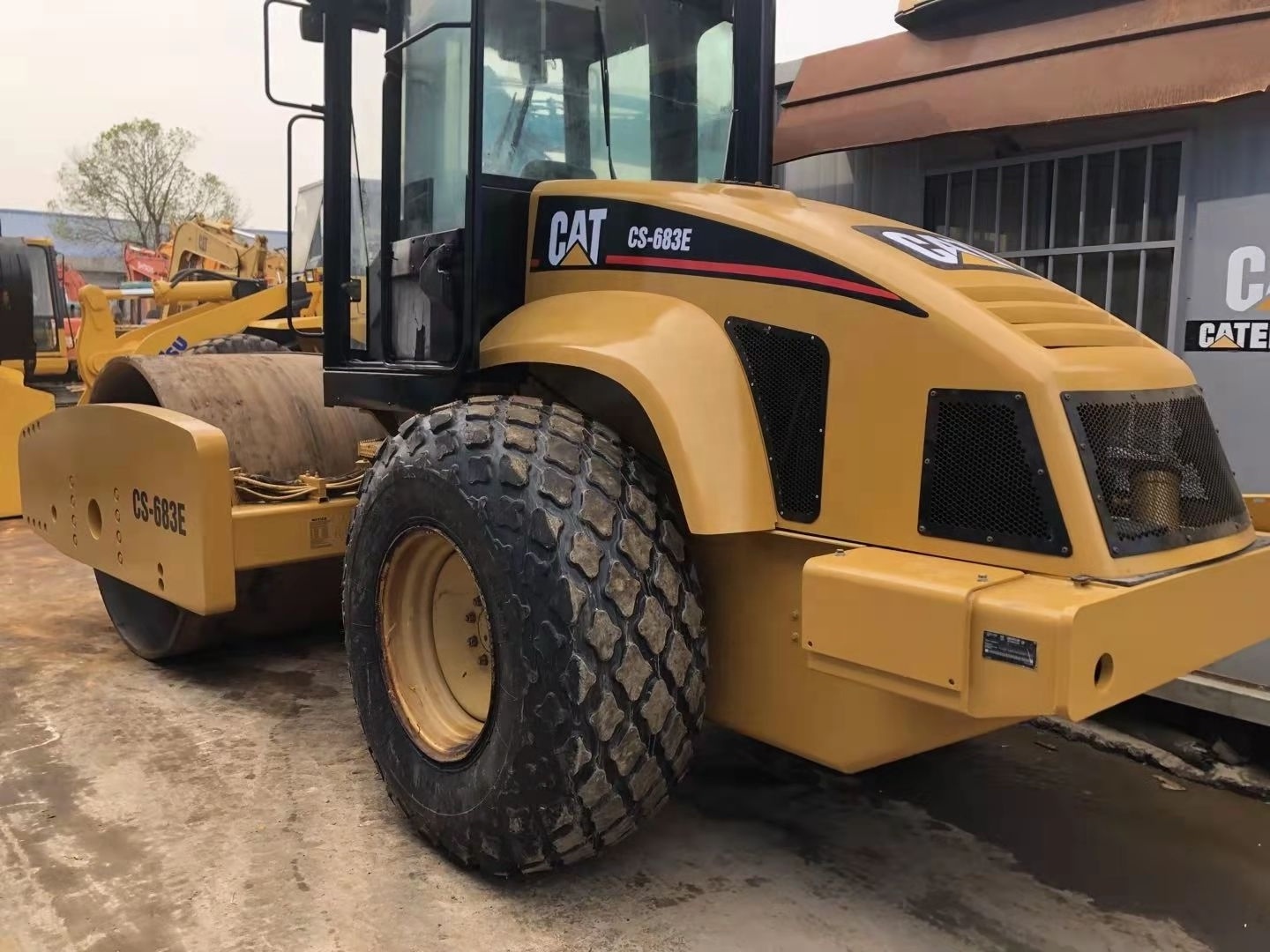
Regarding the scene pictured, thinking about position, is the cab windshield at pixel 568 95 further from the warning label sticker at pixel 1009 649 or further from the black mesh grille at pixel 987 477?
the warning label sticker at pixel 1009 649

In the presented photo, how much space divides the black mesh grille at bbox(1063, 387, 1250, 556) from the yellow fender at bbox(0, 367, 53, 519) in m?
8.04

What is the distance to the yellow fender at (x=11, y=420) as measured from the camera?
27.3 feet

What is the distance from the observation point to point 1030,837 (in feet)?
11.1

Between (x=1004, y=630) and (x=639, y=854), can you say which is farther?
(x=639, y=854)

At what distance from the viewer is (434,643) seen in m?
3.29

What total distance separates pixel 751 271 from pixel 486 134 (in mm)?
1032

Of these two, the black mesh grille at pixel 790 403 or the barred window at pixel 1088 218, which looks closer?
the black mesh grille at pixel 790 403

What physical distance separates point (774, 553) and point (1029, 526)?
63 cm

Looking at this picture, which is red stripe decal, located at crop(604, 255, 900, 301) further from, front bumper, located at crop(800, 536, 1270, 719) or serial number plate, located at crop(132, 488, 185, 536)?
serial number plate, located at crop(132, 488, 185, 536)

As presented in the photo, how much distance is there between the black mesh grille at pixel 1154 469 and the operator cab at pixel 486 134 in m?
1.70

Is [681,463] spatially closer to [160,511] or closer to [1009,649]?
[1009,649]

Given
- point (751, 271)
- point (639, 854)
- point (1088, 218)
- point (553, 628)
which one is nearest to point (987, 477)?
point (751, 271)

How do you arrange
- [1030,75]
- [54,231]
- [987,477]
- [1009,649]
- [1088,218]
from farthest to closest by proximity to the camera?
1. [54,231]
2. [1088,218]
3. [1030,75]
4. [987,477]
5. [1009,649]

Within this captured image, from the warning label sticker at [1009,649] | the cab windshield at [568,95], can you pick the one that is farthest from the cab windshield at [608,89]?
the warning label sticker at [1009,649]
